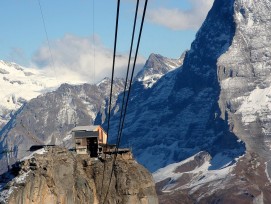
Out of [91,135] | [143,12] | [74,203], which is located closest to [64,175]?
[74,203]

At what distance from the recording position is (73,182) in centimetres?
12112

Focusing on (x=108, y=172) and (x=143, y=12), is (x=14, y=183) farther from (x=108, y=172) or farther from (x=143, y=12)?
(x=143, y=12)

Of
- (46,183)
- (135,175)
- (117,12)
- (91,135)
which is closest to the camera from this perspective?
(117,12)

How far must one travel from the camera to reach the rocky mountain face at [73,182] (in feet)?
362

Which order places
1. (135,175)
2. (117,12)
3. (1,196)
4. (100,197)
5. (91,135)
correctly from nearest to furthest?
(117,12), (1,196), (100,197), (135,175), (91,135)

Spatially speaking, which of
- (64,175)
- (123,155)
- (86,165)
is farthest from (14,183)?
(123,155)

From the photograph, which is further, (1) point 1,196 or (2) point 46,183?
(2) point 46,183

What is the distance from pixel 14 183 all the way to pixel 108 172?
22222 millimetres

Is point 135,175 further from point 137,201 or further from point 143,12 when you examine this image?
point 143,12

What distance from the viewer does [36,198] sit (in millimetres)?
110562

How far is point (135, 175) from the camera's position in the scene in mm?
133250

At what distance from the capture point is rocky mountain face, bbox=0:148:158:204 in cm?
11038

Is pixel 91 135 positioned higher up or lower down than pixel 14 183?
higher up

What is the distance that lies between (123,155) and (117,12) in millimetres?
95106
